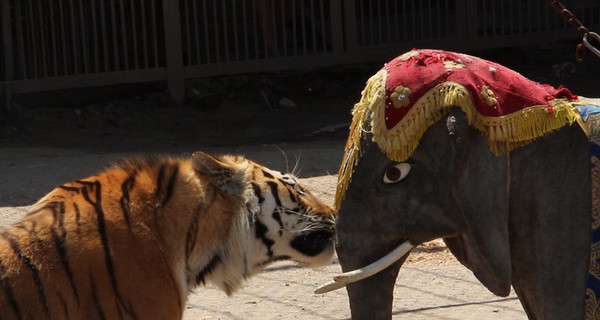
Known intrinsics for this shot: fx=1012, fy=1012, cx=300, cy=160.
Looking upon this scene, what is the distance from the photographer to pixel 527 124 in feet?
9.82

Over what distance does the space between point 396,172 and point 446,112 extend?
238mm

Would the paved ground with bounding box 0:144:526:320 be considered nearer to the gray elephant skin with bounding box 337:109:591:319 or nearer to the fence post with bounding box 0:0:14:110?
the gray elephant skin with bounding box 337:109:591:319

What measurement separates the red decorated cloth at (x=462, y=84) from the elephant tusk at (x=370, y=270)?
15.1 inches

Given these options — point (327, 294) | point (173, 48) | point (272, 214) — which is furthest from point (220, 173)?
point (173, 48)

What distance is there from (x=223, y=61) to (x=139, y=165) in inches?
308

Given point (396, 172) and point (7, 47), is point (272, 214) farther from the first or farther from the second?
point (7, 47)

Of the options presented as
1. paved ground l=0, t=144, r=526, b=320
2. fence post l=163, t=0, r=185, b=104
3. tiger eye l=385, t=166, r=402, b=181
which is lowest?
paved ground l=0, t=144, r=526, b=320

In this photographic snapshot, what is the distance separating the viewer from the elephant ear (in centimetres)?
296

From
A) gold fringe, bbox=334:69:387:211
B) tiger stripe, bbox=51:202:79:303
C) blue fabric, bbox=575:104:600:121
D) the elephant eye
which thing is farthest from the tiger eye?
tiger stripe, bbox=51:202:79:303

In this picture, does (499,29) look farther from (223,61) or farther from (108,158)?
(108,158)

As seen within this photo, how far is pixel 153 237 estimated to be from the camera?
3520 millimetres

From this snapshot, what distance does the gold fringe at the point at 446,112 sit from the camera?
2.95 meters

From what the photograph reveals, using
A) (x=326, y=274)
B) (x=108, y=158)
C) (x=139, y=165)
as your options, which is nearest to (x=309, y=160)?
(x=108, y=158)

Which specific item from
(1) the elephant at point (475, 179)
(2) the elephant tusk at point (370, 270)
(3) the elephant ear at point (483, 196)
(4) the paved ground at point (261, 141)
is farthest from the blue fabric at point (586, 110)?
(4) the paved ground at point (261, 141)
